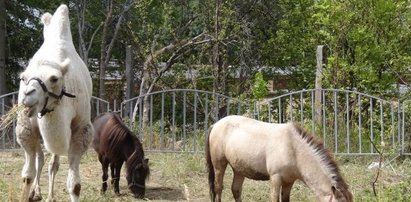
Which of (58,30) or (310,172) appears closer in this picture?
(310,172)

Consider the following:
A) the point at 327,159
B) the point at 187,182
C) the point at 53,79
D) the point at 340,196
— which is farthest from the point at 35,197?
the point at 340,196

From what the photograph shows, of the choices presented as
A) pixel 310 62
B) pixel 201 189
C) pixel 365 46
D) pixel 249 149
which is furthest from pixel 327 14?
pixel 249 149

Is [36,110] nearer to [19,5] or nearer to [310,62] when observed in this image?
[310,62]

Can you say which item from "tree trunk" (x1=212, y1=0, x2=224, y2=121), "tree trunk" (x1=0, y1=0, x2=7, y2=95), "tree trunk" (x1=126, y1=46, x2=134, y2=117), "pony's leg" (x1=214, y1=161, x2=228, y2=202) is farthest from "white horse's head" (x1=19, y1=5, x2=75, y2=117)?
→ "tree trunk" (x1=0, y1=0, x2=7, y2=95)

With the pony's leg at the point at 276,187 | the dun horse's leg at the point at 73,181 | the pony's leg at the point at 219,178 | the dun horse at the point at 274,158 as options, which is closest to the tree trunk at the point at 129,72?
the dun horse at the point at 274,158

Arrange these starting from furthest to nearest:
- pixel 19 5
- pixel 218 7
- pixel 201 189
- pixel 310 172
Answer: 1. pixel 19 5
2. pixel 218 7
3. pixel 201 189
4. pixel 310 172

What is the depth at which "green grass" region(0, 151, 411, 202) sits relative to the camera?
707 centimetres

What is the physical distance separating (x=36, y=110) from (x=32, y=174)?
991 mm

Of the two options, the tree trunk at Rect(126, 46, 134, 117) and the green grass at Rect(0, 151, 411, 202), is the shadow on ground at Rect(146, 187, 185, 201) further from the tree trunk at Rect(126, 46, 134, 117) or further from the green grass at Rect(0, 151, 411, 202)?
the tree trunk at Rect(126, 46, 134, 117)

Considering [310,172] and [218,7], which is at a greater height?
[218,7]

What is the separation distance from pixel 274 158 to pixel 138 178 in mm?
2132

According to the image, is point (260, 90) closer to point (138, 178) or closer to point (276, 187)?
point (138, 178)

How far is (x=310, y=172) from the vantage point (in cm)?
630

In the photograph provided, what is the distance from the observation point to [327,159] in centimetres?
624
